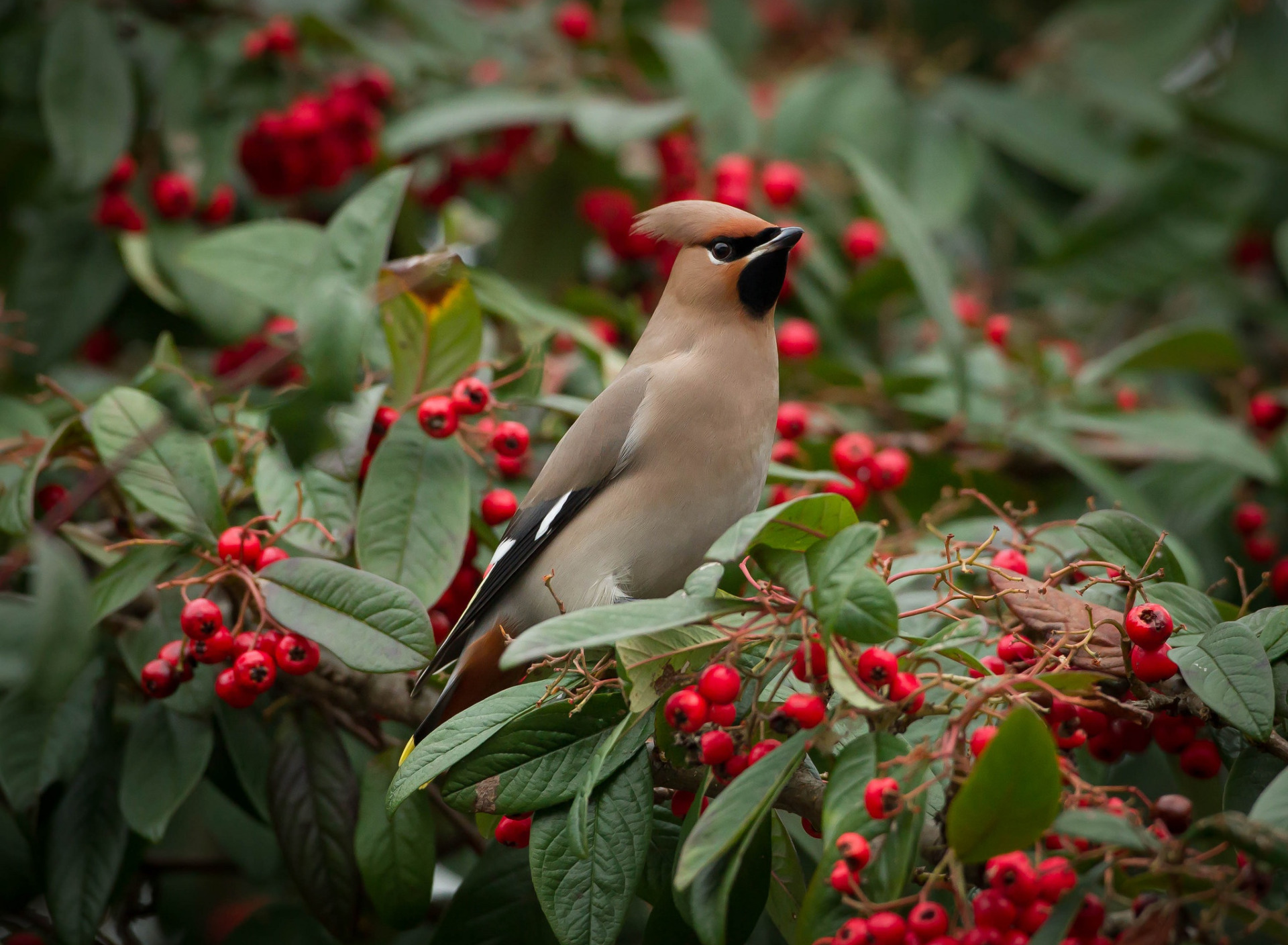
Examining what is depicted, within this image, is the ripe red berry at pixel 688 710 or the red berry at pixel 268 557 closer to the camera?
the ripe red berry at pixel 688 710

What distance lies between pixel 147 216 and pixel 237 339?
1.75ft

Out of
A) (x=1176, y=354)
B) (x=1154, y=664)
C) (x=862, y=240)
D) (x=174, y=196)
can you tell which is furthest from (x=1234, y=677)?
(x=174, y=196)

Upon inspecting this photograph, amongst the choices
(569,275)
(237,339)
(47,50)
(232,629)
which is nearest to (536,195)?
(569,275)

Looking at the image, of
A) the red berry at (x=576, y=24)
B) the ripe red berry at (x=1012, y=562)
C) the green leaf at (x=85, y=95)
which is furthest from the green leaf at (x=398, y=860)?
the red berry at (x=576, y=24)

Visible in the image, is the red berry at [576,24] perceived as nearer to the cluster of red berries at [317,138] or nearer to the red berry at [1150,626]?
the cluster of red berries at [317,138]

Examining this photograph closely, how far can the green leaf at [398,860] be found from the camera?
2.01m

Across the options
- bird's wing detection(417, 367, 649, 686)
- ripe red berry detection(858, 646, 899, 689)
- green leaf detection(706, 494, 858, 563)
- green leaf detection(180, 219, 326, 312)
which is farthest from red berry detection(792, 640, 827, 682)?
green leaf detection(180, 219, 326, 312)

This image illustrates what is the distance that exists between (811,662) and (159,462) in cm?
126

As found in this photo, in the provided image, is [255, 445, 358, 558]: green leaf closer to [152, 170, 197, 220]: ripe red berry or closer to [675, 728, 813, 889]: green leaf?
[675, 728, 813, 889]: green leaf

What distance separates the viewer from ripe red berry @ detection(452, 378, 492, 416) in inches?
86.8

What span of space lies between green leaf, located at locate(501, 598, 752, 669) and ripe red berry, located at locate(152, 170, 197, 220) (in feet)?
7.60

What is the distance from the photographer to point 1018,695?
1.47 meters

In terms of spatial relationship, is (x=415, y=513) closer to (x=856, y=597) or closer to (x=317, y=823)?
(x=317, y=823)

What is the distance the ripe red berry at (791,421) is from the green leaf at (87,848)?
1.56 metres
